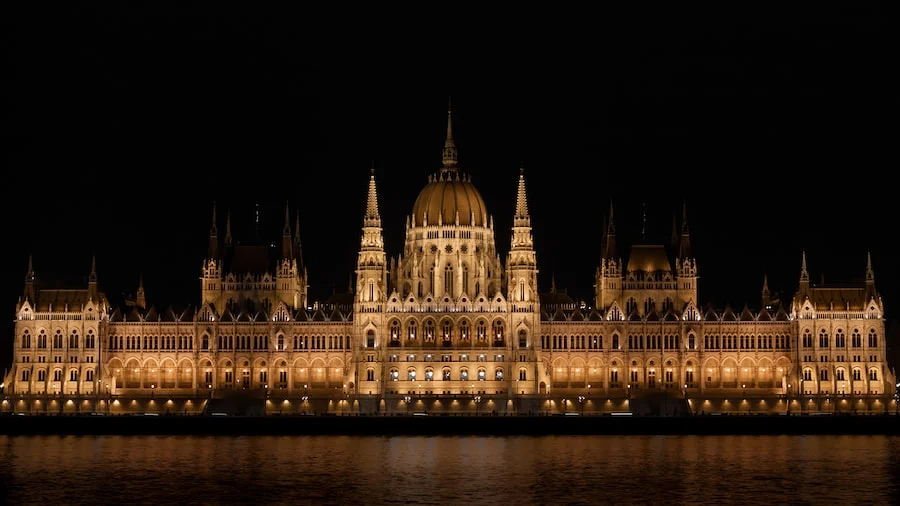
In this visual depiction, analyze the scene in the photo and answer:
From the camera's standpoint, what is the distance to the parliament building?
609ft

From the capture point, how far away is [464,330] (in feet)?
615

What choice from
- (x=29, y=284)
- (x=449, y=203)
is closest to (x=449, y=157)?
(x=449, y=203)

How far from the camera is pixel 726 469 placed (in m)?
141

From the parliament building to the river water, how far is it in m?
20.3

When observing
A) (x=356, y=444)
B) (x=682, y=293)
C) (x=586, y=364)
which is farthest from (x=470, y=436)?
(x=682, y=293)

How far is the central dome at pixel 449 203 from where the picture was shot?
19525 centimetres

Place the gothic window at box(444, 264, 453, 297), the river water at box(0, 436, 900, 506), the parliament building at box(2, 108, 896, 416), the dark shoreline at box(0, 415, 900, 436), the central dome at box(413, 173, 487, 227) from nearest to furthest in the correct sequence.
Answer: the river water at box(0, 436, 900, 506)
the dark shoreline at box(0, 415, 900, 436)
the parliament building at box(2, 108, 896, 416)
the gothic window at box(444, 264, 453, 297)
the central dome at box(413, 173, 487, 227)

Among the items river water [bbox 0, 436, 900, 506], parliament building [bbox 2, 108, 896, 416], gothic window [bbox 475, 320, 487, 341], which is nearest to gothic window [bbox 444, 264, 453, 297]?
parliament building [bbox 2, 108, 896, 416]

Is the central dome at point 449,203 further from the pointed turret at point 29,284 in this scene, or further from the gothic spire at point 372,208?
the pointed turret at point 29,284

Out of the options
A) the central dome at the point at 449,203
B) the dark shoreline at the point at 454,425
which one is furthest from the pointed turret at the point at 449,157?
the dark shoreline at the point at 454,425

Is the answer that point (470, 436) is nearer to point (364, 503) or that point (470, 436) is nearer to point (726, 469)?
point (726, 469)

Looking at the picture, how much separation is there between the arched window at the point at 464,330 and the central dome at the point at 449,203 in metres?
11.1

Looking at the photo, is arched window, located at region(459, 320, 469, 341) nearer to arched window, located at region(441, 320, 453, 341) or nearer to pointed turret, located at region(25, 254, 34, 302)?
arched window, located at region(441, 320, 453, 341)

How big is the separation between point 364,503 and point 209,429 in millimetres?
47704
